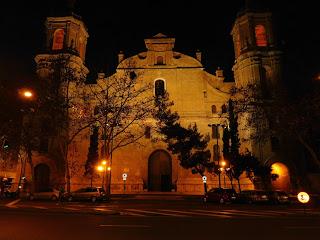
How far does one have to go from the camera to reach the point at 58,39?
45750mm

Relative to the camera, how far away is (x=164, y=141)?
4050 centimetres

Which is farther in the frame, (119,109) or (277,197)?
(119,109)

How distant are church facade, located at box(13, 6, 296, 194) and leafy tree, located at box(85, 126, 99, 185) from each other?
3.63ft

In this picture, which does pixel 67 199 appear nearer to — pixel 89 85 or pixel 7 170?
pixel 89 85

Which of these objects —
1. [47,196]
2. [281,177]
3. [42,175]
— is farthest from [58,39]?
[281,177]

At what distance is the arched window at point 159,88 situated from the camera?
45197 mm

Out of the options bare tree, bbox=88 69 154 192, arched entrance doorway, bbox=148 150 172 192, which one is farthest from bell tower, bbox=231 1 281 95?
arched entrance doorway, bbox=148 150 172 192

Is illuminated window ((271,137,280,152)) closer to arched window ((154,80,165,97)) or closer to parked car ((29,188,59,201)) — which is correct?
arched window ((154,80,165,97))

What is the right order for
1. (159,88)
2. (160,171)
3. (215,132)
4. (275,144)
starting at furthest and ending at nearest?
(159,88)
(215,132)
(160,171)
(275,144)

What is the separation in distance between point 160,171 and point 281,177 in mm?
15818

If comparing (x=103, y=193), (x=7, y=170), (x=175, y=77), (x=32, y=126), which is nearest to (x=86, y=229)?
(x=103, y=193)

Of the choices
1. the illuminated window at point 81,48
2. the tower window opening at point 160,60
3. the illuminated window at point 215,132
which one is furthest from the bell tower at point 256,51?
the illuminated window at point 81,48

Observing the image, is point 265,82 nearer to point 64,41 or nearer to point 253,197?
point 253,197

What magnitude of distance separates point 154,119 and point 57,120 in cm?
1539
